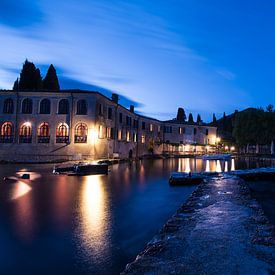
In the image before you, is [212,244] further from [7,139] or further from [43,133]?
[7,139]

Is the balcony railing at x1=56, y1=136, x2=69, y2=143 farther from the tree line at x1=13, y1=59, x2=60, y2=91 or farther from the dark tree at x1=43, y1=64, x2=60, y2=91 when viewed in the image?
the dark tree at x1=43, y1=64, x2=60, y2=91

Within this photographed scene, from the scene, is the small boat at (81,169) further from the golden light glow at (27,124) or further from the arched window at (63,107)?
the golden light glow at (27,124)

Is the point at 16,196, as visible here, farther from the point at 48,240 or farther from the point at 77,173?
the point at 77,173

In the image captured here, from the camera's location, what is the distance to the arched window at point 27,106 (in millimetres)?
35219

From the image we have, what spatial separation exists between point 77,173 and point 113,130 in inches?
673

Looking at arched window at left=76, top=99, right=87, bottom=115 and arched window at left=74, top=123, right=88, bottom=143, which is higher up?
arched window at left=76, top=99, right=87, bottom=115

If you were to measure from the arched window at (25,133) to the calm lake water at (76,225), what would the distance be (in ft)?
63.3

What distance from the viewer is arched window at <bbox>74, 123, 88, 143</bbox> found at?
112 ft

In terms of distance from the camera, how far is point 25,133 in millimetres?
35219

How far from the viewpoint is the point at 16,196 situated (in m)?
13.9

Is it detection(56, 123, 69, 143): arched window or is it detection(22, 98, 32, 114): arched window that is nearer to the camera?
detection(56, 123, 69, 143): arched window

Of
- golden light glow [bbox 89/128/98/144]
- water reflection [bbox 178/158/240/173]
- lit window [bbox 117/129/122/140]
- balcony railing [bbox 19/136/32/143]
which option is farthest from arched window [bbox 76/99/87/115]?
water reflection [bbox 178/158/240/173]

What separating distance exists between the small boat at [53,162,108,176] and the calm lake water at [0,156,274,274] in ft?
24.0

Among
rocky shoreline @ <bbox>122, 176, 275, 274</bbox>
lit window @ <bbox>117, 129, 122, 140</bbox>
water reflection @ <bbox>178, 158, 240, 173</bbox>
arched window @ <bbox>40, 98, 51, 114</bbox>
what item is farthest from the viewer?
Answer: lit window @ <bbox>117, 129, 122, 140</bbox>
